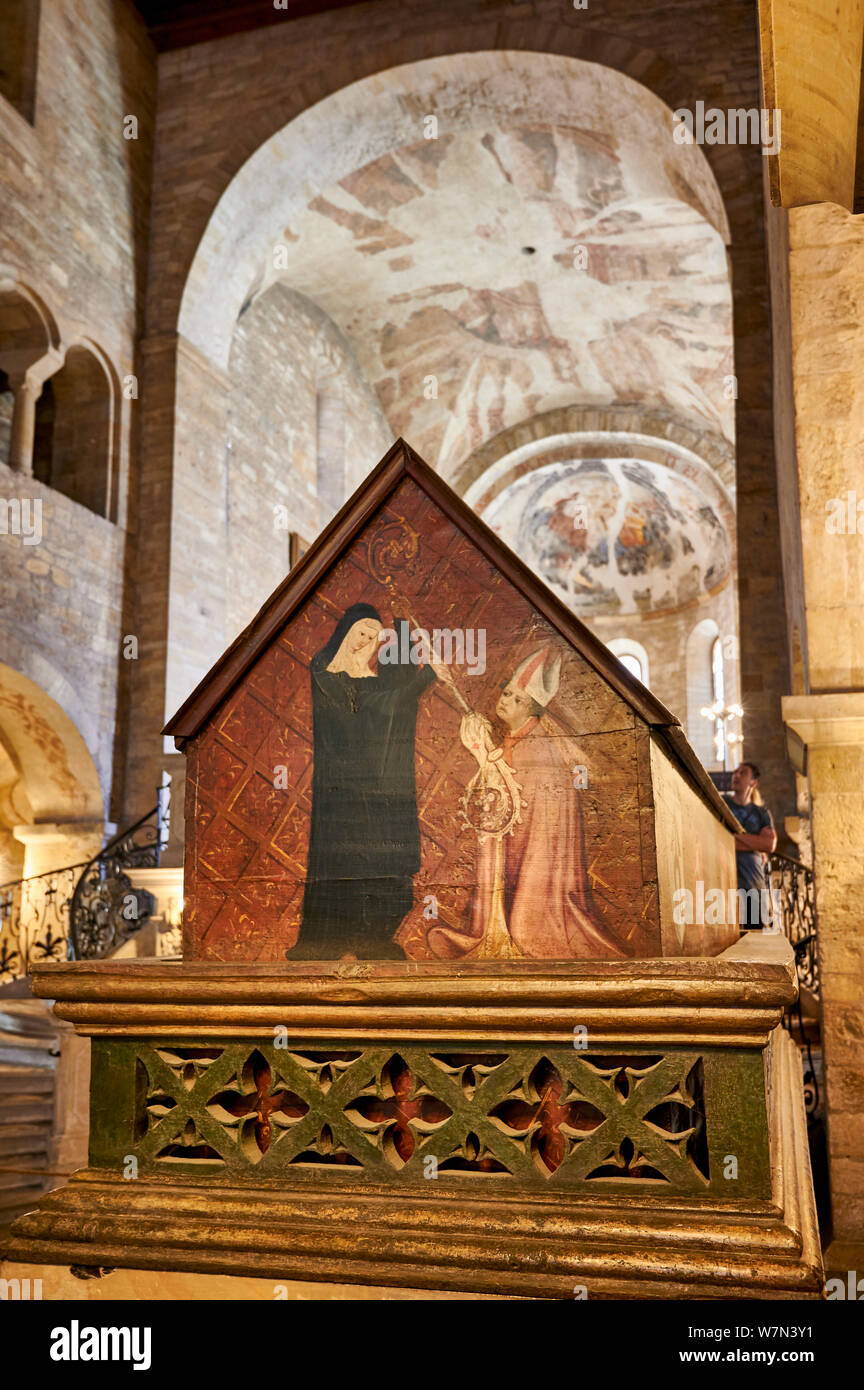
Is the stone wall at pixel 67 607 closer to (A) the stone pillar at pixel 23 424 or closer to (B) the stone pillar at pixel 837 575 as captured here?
(A) the stone pillar at pixel 23 424

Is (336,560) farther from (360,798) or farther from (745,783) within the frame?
(745,783)

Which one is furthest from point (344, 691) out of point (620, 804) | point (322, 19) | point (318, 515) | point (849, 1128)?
point (318, 515)

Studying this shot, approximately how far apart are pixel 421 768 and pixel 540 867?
211 mm

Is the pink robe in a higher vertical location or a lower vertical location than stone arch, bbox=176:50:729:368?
lower

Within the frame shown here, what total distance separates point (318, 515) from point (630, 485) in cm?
786

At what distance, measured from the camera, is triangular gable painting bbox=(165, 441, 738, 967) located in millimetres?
1361

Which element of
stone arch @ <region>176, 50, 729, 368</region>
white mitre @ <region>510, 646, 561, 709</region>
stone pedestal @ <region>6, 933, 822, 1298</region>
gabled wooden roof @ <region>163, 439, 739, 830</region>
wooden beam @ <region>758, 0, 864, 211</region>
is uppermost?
stone arch @ <region>176, 50, 729, 368</region>

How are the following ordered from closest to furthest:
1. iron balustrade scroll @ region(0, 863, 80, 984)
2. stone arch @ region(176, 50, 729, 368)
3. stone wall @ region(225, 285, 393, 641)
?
iron balustrade scroll @ region(0, 863, 80, 984), stone arch @ region(176, 50, 729, 368), stone wall @ region(225, 285, 393, 641)

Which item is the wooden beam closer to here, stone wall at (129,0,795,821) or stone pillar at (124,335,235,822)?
stone wall at (129,0,795,821)

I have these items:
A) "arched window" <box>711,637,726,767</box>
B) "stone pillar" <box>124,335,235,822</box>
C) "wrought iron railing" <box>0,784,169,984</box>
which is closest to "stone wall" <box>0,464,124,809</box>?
"stone pillar" <box>124,335,235,822</box>

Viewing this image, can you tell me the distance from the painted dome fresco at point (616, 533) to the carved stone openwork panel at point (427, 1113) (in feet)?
58.7

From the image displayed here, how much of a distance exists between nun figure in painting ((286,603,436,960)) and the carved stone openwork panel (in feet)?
0.52

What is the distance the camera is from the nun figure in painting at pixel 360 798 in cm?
144

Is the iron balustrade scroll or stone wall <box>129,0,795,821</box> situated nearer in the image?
stone wall <box>129,0,795,821</box>
